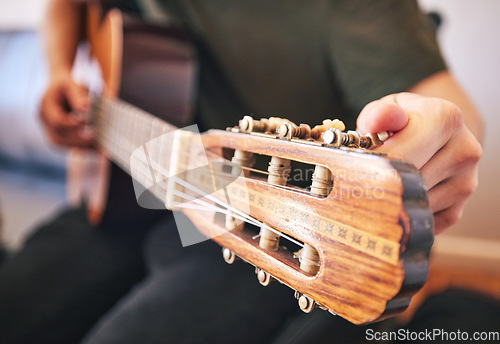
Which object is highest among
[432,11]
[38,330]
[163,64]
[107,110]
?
[432,11]

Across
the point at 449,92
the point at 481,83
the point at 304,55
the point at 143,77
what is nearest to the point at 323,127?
the point at 449,92

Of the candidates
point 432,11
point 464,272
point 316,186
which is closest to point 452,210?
point 316,186

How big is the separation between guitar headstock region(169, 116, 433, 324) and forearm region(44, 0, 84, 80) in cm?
96

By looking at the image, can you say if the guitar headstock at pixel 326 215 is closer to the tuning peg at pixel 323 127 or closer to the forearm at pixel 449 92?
the tuning peg at pixel 323 127

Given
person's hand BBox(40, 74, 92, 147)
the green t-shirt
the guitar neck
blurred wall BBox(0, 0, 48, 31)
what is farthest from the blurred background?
person's hand BBox(40, 74, 92, 147)

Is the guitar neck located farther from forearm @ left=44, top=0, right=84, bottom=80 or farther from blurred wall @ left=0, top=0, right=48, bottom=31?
blurred wall @ left=0, top=0, right=48, bottom=31

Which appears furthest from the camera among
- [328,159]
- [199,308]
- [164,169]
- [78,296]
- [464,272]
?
[464,272]

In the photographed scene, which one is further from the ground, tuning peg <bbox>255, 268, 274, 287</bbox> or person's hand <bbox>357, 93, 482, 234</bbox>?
person's hand <bbox>357, 93, 482, 234</bbox>

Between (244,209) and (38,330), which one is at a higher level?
(244,209)

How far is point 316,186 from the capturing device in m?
0.24

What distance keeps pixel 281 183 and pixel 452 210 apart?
155mm

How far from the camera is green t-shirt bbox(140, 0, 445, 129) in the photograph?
1.15 feet

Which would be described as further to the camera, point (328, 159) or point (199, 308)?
point (199, 308)

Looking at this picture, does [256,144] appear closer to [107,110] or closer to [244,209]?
[244,209]
